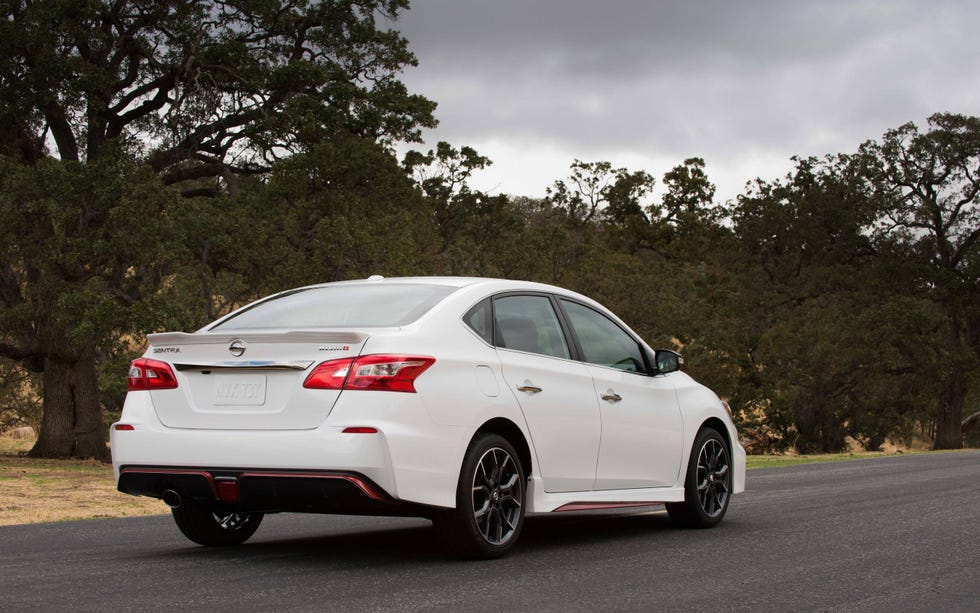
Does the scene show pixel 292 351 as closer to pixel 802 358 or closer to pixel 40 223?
pixel 40 223

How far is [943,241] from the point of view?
1773 inches

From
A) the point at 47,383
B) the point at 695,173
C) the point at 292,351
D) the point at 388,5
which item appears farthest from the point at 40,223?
the point at 695,173

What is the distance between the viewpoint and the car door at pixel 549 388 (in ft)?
23.2

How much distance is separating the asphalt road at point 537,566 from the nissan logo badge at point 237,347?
1.17m

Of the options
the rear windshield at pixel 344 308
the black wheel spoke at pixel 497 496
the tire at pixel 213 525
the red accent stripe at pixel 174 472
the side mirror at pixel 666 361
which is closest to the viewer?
the red accent stripe at pixel 174 472

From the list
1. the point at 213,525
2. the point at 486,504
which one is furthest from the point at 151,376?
the point at 486,504

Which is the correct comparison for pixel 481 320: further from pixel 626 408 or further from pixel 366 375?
pixel 626 408

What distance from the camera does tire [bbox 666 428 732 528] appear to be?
337 inches

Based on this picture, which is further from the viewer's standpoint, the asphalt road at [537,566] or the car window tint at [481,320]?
the car window tint at [481,320]

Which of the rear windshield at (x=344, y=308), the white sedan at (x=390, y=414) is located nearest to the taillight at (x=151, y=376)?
the white sedan at (x=390, y=414)

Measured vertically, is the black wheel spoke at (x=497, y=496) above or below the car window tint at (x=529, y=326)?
below

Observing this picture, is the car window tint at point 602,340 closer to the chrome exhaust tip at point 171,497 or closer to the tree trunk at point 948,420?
the chrome exhaust tip at point 171,497

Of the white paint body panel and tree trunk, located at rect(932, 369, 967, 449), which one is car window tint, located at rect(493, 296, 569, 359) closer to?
the white paint body panel

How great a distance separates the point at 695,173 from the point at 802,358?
38408 millimetres
